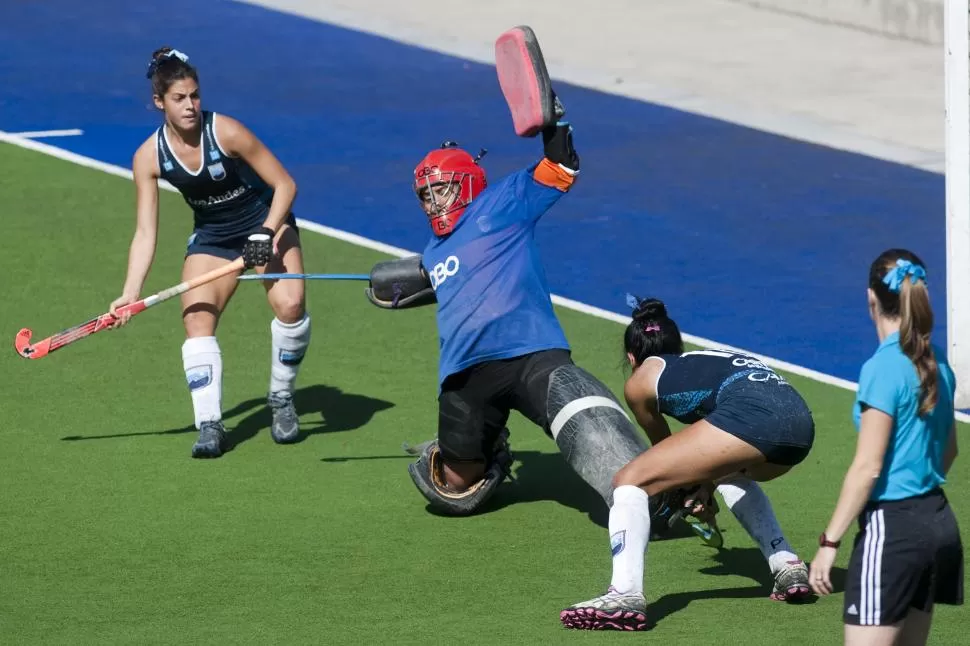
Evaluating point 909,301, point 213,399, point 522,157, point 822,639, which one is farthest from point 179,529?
point 522,157

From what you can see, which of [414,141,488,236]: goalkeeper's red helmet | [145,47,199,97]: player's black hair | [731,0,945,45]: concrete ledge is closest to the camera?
[414,141,488,236]: goalkeeper's red helmet

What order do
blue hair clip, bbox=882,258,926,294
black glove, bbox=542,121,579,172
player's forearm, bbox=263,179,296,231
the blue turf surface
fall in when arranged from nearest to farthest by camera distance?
1. blue hair clip, bbox=882,258,926,294
2. black glove, bbox=542,121,579,172
3. player's forearm, bbox=263,179,296,231
4. the blue turf surface

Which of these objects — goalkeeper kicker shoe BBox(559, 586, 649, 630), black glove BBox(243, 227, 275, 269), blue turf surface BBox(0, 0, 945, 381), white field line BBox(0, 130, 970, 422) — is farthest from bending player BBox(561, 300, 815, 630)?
blue turf surface BBox(0, 0, 945, 381)

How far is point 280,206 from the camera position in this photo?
32.8ft

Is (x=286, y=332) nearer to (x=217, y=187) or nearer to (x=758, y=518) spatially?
(x=217, y=187)

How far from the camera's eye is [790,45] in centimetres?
1986

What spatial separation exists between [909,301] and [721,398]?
1.76 metres

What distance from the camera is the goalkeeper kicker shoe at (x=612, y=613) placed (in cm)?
734

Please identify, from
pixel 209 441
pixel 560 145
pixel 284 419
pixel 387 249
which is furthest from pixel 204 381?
pixel 387 249

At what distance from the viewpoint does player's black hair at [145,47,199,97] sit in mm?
9875

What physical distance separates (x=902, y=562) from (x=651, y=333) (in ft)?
7.59

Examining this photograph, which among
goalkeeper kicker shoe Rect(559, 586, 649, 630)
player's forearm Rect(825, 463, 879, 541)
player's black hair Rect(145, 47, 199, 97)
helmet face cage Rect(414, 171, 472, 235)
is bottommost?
goalkeeper kicker shoe Rect(559, 586, 649, 630)

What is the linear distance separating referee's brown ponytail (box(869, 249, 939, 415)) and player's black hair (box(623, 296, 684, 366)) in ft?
6.72

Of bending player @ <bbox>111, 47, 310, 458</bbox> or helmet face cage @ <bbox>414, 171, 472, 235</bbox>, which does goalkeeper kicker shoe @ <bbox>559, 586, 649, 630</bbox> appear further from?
bending player @ <bbox>111, 47, 310, 458</bbox>
